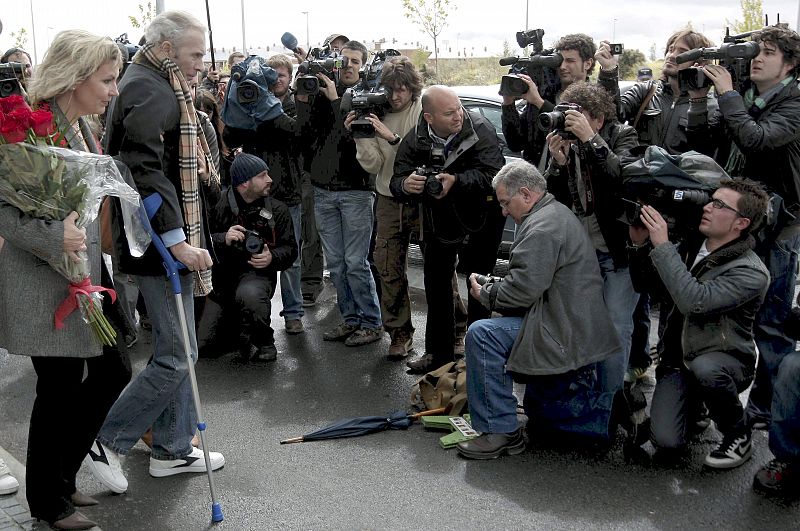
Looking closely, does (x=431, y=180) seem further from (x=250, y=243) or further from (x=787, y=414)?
(x=787, y=414)

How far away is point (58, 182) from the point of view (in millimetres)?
3365

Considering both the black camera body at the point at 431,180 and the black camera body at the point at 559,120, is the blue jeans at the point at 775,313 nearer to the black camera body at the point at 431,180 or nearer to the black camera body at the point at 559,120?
the black camera body at the point at 559,120

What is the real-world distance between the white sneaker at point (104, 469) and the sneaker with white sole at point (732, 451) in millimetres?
2762

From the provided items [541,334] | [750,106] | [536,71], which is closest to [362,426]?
[541,334]

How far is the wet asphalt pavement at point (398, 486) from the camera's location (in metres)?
3.85

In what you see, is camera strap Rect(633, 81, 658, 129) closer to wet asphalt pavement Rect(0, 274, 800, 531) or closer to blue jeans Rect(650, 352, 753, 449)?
blue jeans Rect(650, 352, 753, 449)

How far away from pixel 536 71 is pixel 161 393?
3.06 meters

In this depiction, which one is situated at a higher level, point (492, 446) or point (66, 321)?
point (66, 321)

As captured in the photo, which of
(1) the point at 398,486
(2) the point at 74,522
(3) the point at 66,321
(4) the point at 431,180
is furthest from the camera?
(4) the point at 431,180

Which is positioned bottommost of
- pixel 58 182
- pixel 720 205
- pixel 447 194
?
pixel 447 194

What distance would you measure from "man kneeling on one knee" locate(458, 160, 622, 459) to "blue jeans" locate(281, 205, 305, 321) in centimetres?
253

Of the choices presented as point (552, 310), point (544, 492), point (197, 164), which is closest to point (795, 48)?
point (552, 310)

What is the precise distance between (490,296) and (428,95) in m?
1.48

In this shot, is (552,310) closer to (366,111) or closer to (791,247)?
(791,247)
